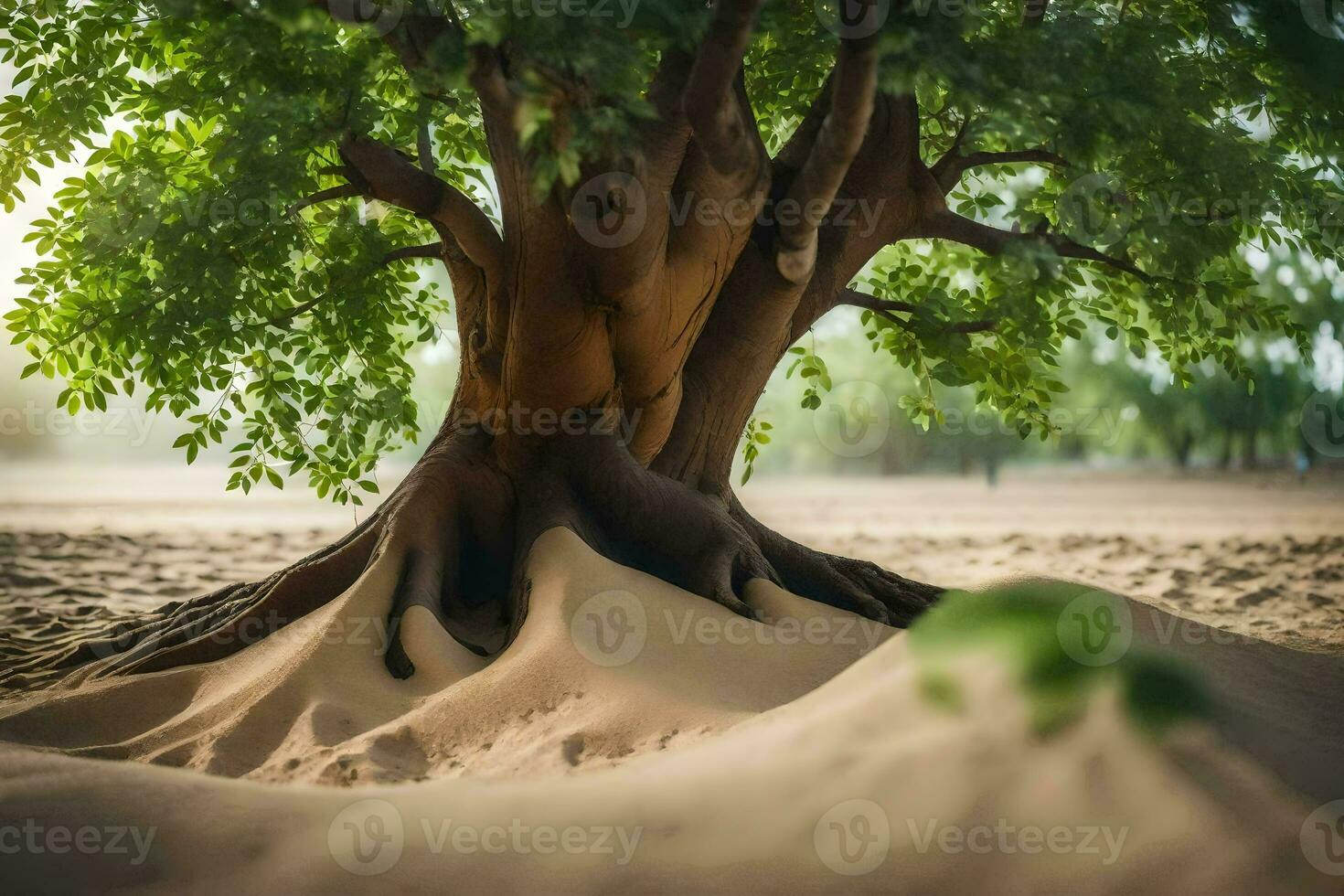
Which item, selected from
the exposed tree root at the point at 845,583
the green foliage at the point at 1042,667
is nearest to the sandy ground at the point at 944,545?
the exposed tree root at the point at 845,583

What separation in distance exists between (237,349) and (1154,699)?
4140 mm

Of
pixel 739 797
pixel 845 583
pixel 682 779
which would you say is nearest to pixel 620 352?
pixel 845 583

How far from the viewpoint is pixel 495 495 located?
5.02 m

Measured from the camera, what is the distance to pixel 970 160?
535 cm

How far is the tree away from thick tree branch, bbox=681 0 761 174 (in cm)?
2

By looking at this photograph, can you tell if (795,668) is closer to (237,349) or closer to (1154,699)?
(1154,699)

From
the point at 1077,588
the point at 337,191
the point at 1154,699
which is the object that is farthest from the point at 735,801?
the point at 337,191

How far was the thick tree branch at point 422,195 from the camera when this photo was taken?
4.28 m

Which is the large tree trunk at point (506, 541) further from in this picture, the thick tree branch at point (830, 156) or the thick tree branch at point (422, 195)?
the thick tree branch at point (830, 156)

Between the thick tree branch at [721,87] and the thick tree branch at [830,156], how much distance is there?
27 centimetres

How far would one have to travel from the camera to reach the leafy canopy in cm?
347

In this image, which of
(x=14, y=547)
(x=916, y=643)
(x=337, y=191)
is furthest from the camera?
(x=14, y=547)

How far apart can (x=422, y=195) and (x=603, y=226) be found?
94 cm

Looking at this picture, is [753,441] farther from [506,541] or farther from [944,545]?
[944,545]
